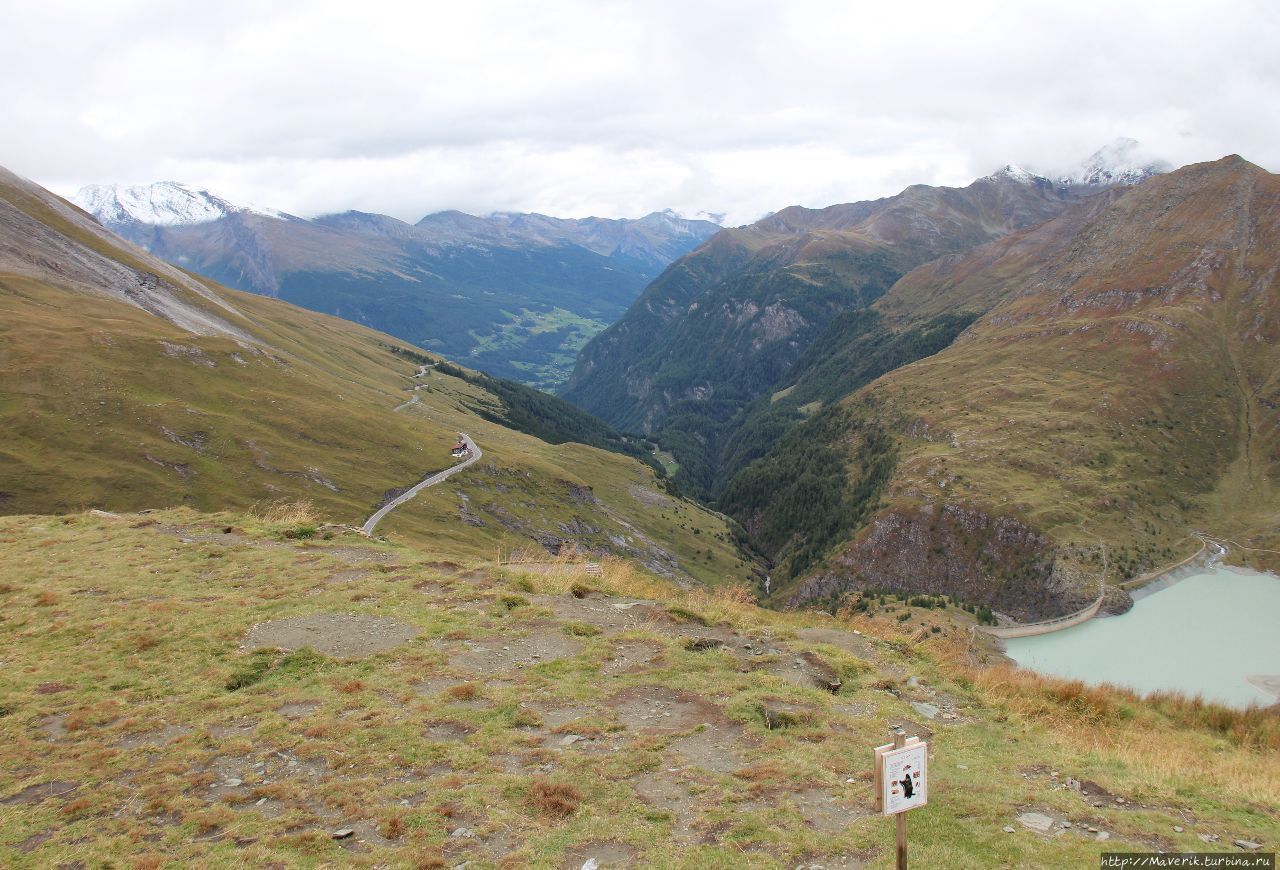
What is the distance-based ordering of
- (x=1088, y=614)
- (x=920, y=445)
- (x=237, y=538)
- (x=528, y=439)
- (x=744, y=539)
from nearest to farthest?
(x=237, y=538), (x=1088, y=614), (x=528, y=439), (x=920, y=445), (x=744, y=539)

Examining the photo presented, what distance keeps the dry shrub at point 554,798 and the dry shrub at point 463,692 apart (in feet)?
12.5

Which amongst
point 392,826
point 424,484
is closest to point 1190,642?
point 424,484

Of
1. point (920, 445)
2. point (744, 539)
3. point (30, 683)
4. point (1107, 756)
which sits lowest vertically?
point (744, 539)

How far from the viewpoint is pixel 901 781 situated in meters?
8.41

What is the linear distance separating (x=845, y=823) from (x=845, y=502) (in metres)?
184

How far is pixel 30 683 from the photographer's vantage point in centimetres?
1480

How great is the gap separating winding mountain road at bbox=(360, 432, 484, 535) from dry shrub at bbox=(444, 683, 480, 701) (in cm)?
5393

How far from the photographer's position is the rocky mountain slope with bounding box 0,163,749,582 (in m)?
70.2

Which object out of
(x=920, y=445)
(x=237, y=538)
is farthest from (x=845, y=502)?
(x=237, y=538)

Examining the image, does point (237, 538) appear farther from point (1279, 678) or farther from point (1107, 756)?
point (1279, 678)

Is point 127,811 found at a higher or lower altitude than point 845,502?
higher

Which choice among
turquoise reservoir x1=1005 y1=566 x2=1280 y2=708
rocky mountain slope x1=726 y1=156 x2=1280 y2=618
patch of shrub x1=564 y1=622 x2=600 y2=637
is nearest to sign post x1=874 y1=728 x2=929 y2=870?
patch of shrub x1=564 y1=622 x2=600 y2=637

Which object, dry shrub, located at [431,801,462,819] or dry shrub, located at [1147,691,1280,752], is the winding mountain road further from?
dry shrub, located at [1147,691,1280,752]

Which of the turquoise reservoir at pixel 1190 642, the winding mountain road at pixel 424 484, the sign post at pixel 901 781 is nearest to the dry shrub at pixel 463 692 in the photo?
the sign post at pixel 901 781
